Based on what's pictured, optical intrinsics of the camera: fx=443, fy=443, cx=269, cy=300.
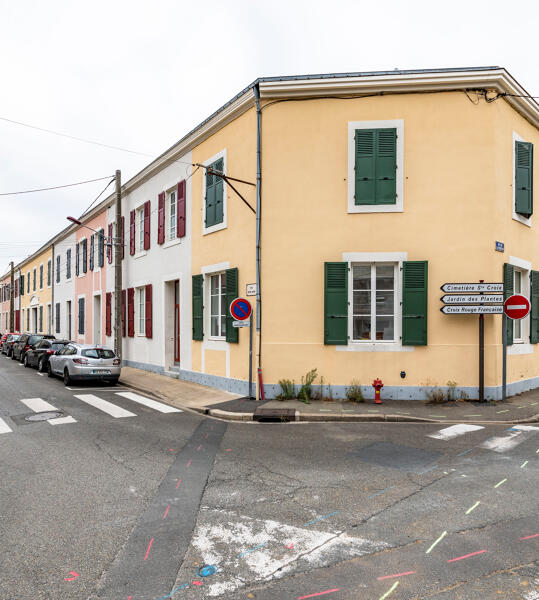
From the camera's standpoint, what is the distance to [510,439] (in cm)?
719

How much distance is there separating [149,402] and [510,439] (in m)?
7.85

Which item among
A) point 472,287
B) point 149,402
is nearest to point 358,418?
point 472,287

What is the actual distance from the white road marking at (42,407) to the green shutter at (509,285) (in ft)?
32.6

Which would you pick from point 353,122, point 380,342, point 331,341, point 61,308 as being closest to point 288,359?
point 331,341

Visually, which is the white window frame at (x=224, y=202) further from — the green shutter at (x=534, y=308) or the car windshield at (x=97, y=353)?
the green shutter at (x=534, y=308)

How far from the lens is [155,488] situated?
Answer: 5023 millimetres

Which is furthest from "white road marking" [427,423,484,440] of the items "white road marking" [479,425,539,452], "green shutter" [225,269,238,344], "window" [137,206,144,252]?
"window" [137,206,144,252]

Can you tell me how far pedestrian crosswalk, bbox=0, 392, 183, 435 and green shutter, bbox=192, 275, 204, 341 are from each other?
2.55m

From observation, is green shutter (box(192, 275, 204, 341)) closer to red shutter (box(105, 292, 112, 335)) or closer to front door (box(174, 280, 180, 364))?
front door (box(174, 280, 180, 364))

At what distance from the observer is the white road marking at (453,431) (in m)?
7.40

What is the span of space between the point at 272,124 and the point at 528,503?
31.1 feet

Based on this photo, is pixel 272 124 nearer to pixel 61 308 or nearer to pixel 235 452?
pixel 235 452

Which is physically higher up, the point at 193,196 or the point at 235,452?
the point at 193,196

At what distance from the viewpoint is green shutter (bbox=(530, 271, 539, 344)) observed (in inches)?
472
